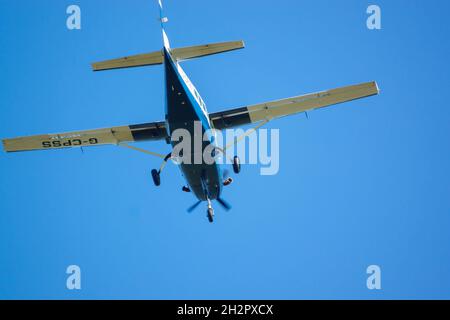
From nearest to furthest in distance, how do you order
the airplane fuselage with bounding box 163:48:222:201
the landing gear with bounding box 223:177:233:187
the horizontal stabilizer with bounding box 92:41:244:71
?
the airplane fuselage with bounding box 163:48:222:201
the horizontal stabilizer with bounding box 92:41:244:71
the landing gear with bounding box 223:177:233:187

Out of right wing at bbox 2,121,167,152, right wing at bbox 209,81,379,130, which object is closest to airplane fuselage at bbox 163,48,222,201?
right wing at bbox 209,81,379,130

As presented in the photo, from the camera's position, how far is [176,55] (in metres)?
20.7

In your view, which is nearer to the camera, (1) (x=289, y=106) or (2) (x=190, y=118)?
(2) (x=190, y=118)

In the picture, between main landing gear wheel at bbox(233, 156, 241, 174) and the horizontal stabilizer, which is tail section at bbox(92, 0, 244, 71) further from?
main landing gear wheel at bbox(233, 156, 241, 174)

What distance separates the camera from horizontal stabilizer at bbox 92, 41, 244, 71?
67.8 feet

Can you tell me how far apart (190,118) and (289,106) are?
4.03 metres

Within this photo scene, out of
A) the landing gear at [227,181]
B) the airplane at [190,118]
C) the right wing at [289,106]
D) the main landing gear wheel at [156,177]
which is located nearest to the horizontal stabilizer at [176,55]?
the airplane at [190,118]

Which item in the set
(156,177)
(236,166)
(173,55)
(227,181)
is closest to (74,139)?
(156,177)

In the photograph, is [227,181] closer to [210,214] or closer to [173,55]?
[210,214]

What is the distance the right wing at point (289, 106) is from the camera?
21.4 meters

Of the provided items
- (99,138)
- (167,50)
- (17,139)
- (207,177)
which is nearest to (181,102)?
(167,50)

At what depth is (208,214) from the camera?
69.7 ft

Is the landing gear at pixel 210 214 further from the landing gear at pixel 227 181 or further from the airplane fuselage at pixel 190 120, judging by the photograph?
the landing gear at pixel 227 181

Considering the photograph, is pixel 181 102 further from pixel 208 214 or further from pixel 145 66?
pixel 208 214
